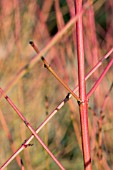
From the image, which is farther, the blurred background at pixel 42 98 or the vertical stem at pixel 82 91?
the blurred background at pixel 42 98

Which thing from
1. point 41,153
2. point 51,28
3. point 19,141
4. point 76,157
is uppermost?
point 51,28

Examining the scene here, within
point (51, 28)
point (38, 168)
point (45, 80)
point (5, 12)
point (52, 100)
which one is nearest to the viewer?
point (38, 168)

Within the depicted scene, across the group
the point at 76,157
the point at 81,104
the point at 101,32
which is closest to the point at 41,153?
the point at 76,157

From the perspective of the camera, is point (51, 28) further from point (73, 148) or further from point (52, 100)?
point (73, 148)

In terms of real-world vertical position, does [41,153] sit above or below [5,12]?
below

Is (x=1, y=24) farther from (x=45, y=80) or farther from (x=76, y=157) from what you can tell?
(x=76, y=157)

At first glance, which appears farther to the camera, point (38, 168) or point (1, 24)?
point (1, 24)

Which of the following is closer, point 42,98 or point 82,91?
point 82,91

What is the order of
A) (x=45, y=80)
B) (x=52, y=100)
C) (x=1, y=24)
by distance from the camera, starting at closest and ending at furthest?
1. (x=1, y=24)
2. (x=45, y=80)
3. (x=52, y=100)

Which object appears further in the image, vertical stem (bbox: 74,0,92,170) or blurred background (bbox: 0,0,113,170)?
blurred background (bbox: 0,0,113,170)

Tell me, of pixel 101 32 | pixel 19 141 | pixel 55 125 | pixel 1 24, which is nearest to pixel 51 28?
pixel 101 32
